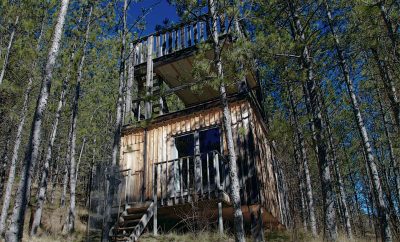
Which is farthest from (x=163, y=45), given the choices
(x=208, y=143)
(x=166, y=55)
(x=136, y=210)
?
(x=136, y=210)

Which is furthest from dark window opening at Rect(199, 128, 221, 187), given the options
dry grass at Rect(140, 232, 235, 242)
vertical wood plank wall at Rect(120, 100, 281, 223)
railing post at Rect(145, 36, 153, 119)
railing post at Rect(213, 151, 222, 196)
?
dry grass at Rect(140, 232, 235, 242)

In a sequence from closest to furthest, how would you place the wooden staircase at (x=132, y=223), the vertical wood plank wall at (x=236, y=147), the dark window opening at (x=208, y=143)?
the wooden staircase at (x=132, y=223), the vertical wood plank wall at (x=236, y=147), the dark window opening at (x=208, y=143)

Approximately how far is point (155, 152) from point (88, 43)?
8141 mm

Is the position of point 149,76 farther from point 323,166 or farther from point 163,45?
point 323,166

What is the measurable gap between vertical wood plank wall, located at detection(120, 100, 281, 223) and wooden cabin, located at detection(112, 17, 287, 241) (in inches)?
1.2

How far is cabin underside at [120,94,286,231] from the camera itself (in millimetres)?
10062

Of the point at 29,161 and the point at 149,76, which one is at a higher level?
the point at 149,76

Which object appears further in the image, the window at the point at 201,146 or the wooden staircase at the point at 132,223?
the window at the point at 201,146

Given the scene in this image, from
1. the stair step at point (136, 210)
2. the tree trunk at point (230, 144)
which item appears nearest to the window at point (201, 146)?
the stair step at point (136, 210)

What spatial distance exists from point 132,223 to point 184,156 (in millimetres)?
2854

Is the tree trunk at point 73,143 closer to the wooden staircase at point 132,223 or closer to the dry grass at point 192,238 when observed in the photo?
the wooden staircase at point 132,223

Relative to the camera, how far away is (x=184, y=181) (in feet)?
37.0

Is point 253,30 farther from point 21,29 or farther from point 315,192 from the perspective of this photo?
point 315,192

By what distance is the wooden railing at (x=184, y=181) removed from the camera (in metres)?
9.79
